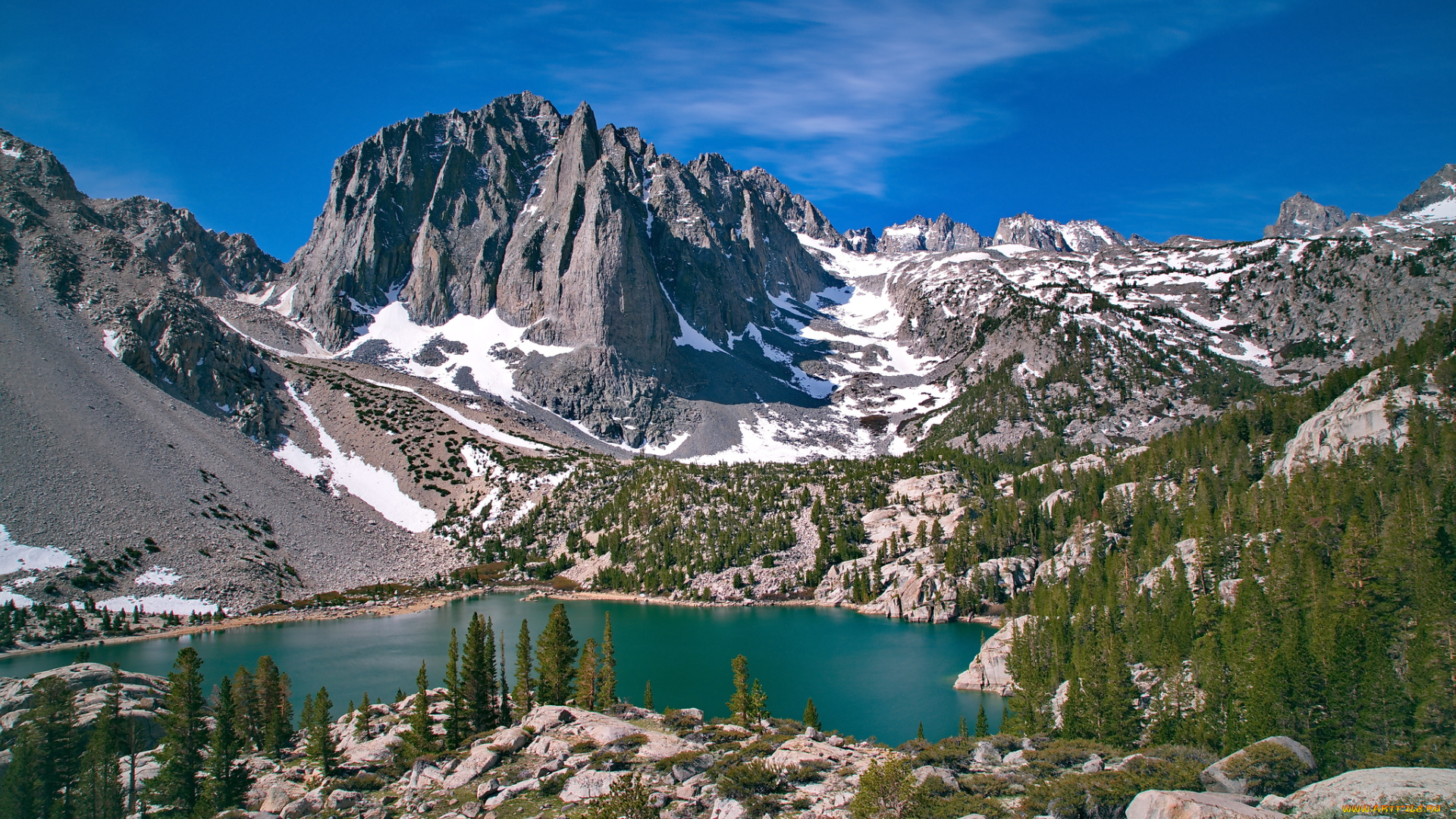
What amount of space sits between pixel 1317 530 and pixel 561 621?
2077 inches

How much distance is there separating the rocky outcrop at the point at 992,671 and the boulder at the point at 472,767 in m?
40.1

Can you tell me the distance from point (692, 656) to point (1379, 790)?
55391 mm

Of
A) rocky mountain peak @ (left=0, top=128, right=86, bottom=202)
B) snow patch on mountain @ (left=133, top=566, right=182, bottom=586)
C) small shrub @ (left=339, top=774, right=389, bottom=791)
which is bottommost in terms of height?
small shrub @ (left=339, top=774, right=389, bottom=791)

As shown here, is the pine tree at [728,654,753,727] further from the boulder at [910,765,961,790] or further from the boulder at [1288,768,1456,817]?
the boulder at [1288,768,1456,817]

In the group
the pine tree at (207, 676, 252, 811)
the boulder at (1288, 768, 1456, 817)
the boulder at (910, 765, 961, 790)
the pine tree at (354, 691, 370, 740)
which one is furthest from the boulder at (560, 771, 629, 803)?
the pine tree at (354, 691, 370, 740)

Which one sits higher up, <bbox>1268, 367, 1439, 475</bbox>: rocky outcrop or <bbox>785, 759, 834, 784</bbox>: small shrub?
<bbox>1268, 367, 1439, 475</bbox>: rocky outcrop

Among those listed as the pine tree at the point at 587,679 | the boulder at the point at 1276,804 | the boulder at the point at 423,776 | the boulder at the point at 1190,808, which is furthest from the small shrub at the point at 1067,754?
the pine tree at the point at 587,679

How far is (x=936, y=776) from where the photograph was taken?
23.3 meters

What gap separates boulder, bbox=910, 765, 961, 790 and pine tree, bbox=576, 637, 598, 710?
24464 millimetres

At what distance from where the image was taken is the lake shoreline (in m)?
67.5

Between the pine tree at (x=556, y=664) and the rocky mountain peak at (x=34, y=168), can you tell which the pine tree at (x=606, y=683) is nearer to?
the pine tree at (x=556, y=664)

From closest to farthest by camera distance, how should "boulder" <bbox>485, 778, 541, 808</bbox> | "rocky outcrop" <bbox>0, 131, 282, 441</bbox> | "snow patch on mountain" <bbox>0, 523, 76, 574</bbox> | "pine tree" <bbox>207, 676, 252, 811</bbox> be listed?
"boulder" <bbox>485, 778, 541, 808</bbox>, "pine tree" <bbox>207, 676, 252, 811</bbox>, "snow patch on mountain" <bbox>0, 523, 76, 574</bbox>, "rocky outcrop" <bbox>0, 131, 282, 441</bbox>

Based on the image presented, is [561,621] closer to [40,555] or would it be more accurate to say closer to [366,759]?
[366,759]

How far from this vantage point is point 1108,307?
655 ft
